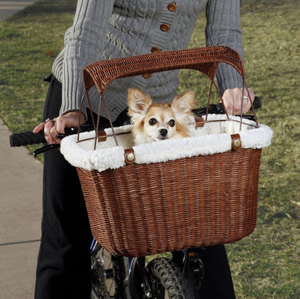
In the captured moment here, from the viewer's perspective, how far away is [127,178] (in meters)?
2.06

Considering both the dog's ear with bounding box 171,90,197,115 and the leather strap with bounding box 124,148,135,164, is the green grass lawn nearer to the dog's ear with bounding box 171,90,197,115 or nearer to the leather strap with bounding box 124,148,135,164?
the dog's ear with bounding box 171,90,197,115

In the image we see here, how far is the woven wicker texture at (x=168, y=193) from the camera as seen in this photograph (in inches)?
81.7

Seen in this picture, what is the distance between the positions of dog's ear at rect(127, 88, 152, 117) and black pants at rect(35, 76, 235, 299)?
0.57 meters

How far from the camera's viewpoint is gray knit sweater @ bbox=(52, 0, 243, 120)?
2.65 metres

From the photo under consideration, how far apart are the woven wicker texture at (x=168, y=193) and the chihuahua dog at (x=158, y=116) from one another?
240 mm

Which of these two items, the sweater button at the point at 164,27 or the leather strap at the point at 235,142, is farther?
the sweater button at the point at 164,27

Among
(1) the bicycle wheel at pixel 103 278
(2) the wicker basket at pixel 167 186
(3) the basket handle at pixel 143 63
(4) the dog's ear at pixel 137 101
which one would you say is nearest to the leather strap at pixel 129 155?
(2) the wicker basket at pixel 167 186

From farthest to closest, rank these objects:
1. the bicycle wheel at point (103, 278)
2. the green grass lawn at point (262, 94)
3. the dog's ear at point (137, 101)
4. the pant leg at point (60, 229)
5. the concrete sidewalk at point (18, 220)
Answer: the green grass lawn at point (262, 94)
the concrete sidewalk at point (18, 220)
the bicycle wheel at point (103, 278)
the pant leg at point (60, 229)
the dog's ear at point (137, 101)

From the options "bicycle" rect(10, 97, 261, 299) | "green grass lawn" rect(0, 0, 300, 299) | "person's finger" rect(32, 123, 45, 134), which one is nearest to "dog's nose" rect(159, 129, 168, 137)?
"bicycle" rect(10, 97, 261, 299)

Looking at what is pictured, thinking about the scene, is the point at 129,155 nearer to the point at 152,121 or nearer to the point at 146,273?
the point at 152,121

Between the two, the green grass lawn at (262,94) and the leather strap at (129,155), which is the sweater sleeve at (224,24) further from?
the green grass lawn at (262,94)

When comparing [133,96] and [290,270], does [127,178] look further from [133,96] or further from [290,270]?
[290,270]

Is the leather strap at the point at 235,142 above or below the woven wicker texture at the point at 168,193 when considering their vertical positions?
above

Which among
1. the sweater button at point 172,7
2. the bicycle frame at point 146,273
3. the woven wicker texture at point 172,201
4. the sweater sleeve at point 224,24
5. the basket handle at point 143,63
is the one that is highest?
the basket handle at point 143,63
